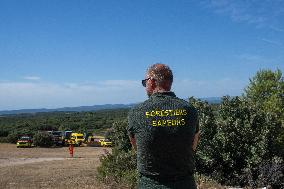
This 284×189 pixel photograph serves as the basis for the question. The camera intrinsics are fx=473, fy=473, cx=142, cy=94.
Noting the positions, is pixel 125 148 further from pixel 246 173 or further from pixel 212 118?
pixel 246 173

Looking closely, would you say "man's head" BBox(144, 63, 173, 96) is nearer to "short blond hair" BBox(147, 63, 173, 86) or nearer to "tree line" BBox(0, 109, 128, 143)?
"short blond hair" BBox(147, 63, 173, 86)

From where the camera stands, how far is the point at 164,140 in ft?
12.1

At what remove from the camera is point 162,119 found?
3.71 m

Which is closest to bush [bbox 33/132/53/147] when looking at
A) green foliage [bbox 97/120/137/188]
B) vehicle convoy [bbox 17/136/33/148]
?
vehicle convoy [bbox 17/136/33/148]

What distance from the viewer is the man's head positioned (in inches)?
153

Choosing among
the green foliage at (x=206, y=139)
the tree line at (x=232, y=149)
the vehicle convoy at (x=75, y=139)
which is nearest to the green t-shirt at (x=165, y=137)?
the tree line at (x=232, y=149)

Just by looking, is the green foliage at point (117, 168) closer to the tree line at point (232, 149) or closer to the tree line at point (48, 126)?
the tree line at point (232, 149)

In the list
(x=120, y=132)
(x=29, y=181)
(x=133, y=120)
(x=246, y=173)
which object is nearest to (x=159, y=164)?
(x=133, y=120)

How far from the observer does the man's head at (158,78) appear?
388 centimetres

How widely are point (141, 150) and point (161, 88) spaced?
0.54m

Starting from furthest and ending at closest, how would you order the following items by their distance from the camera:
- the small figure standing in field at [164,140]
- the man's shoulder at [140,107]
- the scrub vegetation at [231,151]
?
the scrub vegetation at [231,151] < the man's shoulder at [140,107] < the small figure standing in field at [164,140]

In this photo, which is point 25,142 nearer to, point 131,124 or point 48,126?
point 48,126

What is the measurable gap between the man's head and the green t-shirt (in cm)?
13

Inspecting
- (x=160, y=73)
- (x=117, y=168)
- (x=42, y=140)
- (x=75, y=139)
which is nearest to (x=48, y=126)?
(x=75, y=139)
